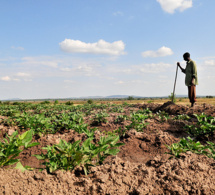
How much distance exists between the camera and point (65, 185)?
2.06m

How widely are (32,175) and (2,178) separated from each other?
0.30 m

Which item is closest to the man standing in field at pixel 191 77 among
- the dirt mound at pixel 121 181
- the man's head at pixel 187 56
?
the man's head at pixel 187 56

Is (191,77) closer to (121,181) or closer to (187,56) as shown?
(187,56)

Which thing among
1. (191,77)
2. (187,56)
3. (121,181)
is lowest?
(121,181)

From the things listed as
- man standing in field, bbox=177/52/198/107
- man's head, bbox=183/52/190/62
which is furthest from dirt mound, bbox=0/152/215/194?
man's head, bbox=183/52/190/62

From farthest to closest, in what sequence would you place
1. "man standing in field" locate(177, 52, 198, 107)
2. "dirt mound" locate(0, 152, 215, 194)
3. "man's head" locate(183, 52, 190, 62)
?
"man's head" locate(183, 52, 190, 62)
"man standing in field" locate(177, 52, 198, 107)
"dirt mound" locate(0, 152, 215, 194)

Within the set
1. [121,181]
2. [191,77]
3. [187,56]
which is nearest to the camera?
[121,181]

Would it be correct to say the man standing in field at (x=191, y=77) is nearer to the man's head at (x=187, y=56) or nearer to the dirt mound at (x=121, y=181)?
the man's head at (x=187, y=56)

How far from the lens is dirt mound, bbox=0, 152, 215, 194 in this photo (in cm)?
196

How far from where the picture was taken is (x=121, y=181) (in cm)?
208

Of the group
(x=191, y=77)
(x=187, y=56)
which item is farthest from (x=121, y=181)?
(x=187, y=56)

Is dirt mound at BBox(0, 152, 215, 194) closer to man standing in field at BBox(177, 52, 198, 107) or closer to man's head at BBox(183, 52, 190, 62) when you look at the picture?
man standing in field at BBox(177, 52, 198, 107)

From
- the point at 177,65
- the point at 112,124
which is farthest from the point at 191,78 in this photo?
the point at 112,124

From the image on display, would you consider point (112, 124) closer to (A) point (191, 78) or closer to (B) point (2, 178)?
(B) point (2, 178)
